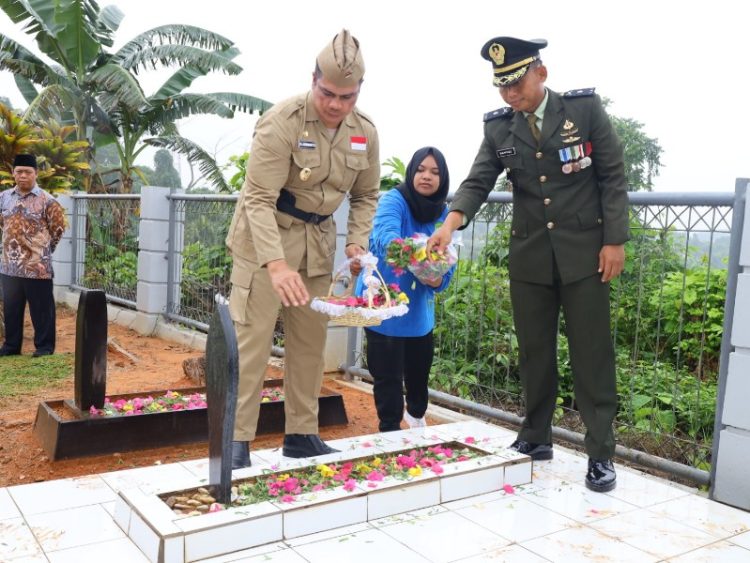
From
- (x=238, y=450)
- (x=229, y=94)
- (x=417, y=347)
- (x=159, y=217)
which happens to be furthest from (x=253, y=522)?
(x=229, y=94)

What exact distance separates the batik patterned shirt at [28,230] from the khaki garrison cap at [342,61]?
187 inches

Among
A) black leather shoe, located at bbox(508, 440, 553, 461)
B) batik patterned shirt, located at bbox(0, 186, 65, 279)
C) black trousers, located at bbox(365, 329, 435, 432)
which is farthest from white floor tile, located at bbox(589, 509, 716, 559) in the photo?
batik patterned shirt, located at bbox(0, 186, 65, 279)

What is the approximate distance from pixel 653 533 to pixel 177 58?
13723mm

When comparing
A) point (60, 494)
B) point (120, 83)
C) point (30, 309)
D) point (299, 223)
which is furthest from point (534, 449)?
point (120, 83)

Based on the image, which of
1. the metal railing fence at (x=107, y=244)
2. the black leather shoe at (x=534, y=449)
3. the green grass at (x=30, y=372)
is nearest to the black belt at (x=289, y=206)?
the black leather shoe at (x=534, y=449)

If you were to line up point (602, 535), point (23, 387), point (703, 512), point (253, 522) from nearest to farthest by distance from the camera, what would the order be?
point (253, 522)
point (602, 535)
point (703, 512)
point (23, 387)

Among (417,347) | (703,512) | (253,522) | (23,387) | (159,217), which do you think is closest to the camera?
(253,522)

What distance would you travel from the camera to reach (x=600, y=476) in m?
3.66

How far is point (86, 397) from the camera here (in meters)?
4.43

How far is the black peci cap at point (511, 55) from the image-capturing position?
11.3 feet

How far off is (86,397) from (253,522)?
6.51 ft

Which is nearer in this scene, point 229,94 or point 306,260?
point 306,260

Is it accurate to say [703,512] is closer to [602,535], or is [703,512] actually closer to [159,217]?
[602,535]

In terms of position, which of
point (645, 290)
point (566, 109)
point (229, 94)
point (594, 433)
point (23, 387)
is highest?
point (229, 94)
